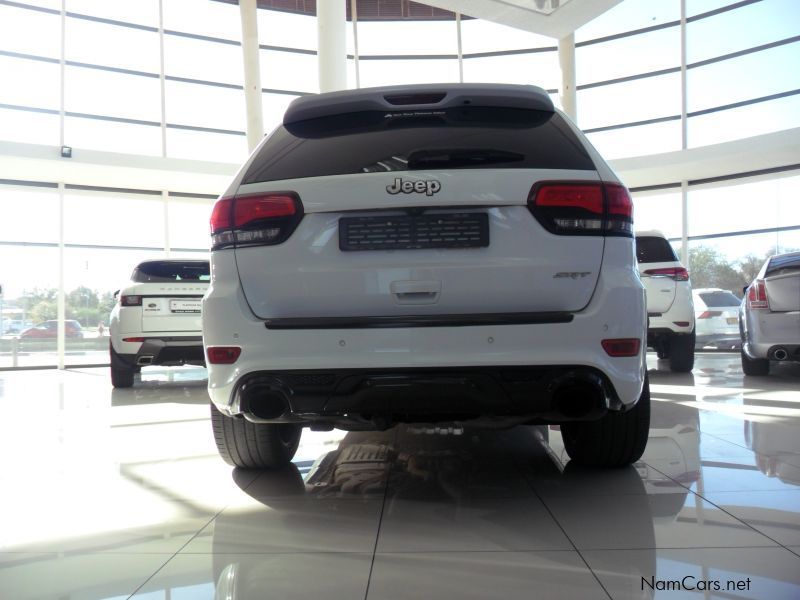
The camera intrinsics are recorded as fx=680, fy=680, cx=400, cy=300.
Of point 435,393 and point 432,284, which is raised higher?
point 432,284

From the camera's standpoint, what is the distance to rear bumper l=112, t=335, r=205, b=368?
710 centimetres

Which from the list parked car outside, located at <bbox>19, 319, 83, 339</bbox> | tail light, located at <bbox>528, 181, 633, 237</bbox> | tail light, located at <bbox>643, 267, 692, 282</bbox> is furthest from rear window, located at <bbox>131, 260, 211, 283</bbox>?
parked car outside, located at <bbox>19, 319, 83, 339</bbox>

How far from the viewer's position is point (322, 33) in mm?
10992

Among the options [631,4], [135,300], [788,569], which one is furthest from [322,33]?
[788,569]

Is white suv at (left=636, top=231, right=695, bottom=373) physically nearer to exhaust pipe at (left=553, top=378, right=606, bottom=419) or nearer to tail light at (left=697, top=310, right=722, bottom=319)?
exhaust pipe at (left=553, top=378, right=606, bottom=419)

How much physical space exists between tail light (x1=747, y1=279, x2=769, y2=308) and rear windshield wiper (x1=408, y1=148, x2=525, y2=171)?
17.0 feet

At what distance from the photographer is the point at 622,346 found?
2203mm

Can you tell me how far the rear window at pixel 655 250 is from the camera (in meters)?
7.22

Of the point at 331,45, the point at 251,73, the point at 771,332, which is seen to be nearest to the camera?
the point at 771,332

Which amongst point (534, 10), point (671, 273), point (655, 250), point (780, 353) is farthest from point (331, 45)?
point (780, 353)

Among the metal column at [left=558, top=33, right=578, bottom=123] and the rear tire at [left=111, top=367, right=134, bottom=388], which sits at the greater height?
the metal column at [left=558, top=33, right=578, bottom=123]

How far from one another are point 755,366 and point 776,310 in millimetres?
1072

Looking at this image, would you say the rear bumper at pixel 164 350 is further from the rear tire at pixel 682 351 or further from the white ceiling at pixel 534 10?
the white ceiling at pixel 534 10

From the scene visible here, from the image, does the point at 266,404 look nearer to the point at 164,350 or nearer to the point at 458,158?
the point at 458,158
